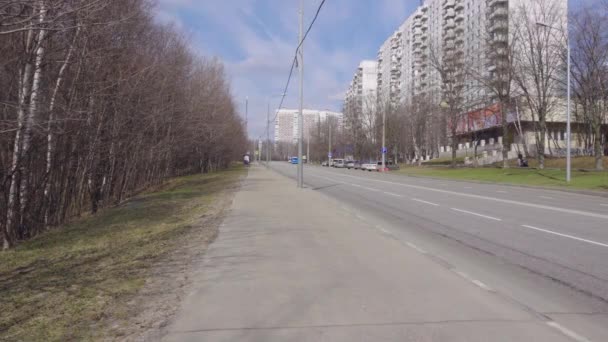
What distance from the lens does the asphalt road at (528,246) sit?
5555 mm

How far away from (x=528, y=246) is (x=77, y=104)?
41.0ft

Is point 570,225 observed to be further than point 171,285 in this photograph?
Yes

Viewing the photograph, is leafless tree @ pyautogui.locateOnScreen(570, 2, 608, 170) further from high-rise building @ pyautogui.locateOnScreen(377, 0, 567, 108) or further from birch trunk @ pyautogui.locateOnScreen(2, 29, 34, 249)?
birch trunk @ pyautogui.locateOnScreen(2, 29, 34, 249)

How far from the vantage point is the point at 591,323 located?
4.76 m

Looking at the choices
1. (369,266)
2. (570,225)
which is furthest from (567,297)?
(570,225)

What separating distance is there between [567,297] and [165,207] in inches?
537

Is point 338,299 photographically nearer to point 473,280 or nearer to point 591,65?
point 473,280

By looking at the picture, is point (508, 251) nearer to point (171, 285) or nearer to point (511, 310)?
point (511, 310)

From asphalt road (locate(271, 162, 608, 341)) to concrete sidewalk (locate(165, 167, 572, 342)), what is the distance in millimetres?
515

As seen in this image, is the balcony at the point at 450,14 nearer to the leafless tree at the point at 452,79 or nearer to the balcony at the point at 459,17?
the balcony at the point at 459,17

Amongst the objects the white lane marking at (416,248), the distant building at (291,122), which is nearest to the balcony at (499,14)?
the distant building at (291,122)

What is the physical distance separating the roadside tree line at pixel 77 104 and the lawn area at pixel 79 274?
1.68m

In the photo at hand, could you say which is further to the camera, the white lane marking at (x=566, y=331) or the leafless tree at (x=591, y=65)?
the leafless tree at (x=591, y=65)

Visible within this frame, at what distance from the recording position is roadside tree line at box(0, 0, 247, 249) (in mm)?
9258
